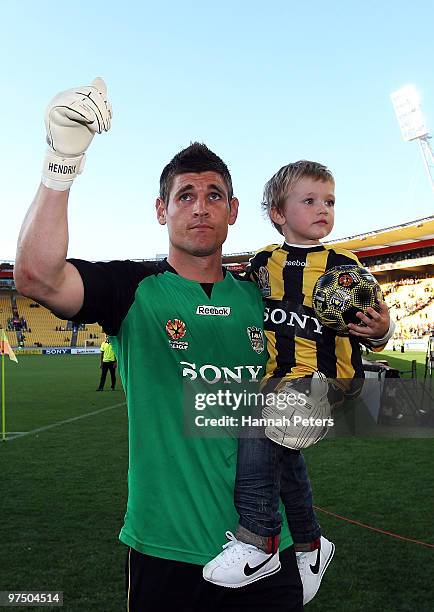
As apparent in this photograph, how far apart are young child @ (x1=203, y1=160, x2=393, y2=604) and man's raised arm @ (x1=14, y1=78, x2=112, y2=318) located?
100 cm

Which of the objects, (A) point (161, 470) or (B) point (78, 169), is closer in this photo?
(B) point (78, 169)

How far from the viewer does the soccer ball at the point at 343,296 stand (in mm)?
2584

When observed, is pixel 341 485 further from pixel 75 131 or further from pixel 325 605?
pixel 75 131

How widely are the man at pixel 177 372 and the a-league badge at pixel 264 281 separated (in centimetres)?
25

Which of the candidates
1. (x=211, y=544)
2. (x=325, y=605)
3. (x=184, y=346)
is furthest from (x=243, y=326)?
(x=325, y=605)

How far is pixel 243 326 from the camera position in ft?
8.11

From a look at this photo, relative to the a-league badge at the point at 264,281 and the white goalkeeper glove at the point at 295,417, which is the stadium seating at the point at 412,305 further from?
the white goalkeeper glove at the point at 295,417

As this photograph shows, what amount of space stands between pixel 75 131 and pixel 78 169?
0.12 meters

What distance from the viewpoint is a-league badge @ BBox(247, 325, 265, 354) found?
8.14 ft

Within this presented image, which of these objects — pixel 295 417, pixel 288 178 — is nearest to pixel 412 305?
pixel 288 178

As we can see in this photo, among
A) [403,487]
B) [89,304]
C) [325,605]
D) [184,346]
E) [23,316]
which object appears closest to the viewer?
[89,304]

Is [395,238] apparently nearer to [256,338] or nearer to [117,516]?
[117,516]

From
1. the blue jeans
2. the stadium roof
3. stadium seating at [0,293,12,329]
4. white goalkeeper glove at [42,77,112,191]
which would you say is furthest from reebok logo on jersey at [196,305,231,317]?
stadium seating at [0,293,12,329]

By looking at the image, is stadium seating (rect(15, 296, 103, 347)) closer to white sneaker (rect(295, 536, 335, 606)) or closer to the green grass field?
the green grass field
